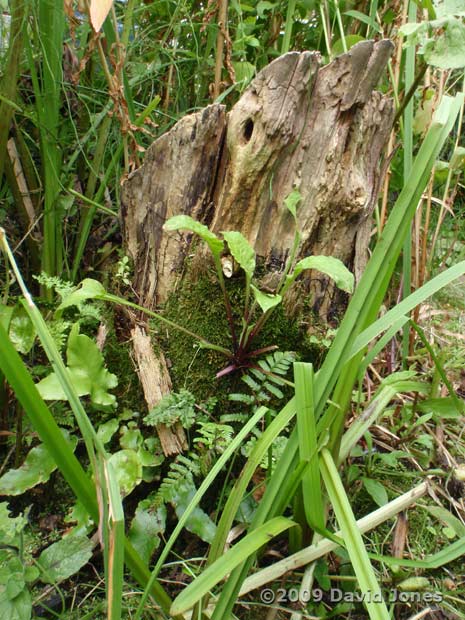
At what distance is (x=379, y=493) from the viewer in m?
1.23

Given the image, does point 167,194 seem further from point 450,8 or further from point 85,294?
point 450,8

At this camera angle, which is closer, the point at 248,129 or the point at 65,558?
the point at 65,558

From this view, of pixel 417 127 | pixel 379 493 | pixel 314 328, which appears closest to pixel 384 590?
pixel 379 493

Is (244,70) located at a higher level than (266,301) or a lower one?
higher

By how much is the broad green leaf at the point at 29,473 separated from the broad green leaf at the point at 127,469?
11 centimetres

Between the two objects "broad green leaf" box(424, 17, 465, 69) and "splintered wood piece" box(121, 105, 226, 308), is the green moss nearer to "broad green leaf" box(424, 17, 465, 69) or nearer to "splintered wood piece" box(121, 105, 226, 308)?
"splintered wood piece" box(121, 105, 226, 308)

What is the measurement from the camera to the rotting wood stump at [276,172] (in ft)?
4.15

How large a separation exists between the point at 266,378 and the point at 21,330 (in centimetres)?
62

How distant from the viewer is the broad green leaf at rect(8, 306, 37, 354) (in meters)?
1.29

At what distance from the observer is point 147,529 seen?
1126mm

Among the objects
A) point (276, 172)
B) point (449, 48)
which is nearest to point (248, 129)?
point (276, 172)

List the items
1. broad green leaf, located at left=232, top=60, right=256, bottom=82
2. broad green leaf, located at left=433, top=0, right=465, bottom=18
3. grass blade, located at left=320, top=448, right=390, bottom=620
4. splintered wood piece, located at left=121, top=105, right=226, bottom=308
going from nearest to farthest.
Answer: grass blade, located at left=320, top=448, right=390, bottom=620
broad green leaf, located at left=433, top=0, right=465, bottom=18
splintered wood piece, located at left=121, top=105, right=226, bottom=308
broad green leaf, located at left=232, top=60, right=256, bottom=82

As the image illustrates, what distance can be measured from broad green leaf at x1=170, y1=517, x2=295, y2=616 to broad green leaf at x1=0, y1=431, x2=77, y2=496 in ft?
1.51

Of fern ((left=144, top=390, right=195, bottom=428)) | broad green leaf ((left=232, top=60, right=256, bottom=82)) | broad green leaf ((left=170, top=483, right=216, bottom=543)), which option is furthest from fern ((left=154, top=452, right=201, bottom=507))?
broad green leaf ((left=232, top=60, right=256, bottom=82))
